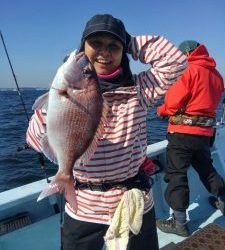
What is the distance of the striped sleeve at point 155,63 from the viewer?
236 cm

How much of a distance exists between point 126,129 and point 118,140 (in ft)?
0.30

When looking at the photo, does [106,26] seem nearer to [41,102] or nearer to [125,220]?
[41,102]

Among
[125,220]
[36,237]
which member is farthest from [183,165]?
[125,220]

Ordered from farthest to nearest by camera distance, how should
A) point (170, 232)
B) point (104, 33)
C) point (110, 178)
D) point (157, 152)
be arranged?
point (157, 152) → point (170, 232) → point (110, 178) → point (104, 33)

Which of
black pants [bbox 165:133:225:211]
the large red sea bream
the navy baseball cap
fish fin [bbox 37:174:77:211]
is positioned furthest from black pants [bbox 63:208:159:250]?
black pants [bbox 165:133:225:211]

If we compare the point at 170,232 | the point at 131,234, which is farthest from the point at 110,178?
the point at 170,232

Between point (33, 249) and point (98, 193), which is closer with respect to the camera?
point (98, 193)

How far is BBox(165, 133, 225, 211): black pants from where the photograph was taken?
4.27 metres

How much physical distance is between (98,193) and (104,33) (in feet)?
3.33

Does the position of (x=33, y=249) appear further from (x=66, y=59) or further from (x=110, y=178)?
(x=66, y=59)

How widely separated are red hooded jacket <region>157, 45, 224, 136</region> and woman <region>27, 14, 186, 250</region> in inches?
73.4

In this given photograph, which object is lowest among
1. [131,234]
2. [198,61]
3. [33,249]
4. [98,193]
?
[33,249]

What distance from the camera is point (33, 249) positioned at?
12.0ft

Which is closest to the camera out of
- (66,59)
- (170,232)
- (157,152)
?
(66,59)
